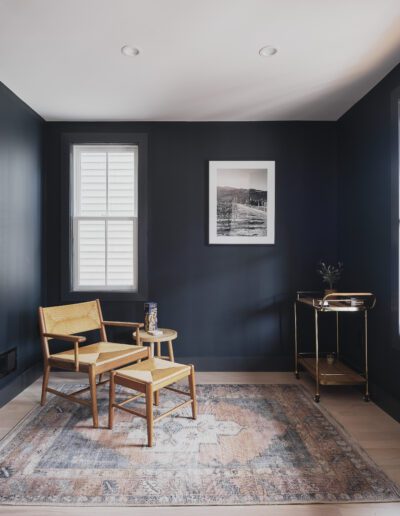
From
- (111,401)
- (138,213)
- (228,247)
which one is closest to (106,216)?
(138,213)

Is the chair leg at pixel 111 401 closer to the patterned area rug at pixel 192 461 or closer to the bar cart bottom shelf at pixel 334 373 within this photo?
the patterned area rug at pixel 192 461

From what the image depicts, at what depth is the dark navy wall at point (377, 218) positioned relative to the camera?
2717 mm

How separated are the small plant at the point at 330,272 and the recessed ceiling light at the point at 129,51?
2.47 m

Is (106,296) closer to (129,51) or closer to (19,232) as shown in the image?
(19,232)

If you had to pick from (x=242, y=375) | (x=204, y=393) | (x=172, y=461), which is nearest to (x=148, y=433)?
(x=172, y=461)

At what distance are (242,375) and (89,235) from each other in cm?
220

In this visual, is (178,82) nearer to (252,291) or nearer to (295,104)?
(295,104)

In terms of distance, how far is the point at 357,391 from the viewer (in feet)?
10.5

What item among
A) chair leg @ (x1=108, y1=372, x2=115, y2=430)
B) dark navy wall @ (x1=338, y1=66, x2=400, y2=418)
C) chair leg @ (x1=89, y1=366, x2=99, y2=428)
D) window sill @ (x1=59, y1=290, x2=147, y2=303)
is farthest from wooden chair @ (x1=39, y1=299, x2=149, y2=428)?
dark navy wall @ (x1=338, y1=66, x2=400, y2=418)

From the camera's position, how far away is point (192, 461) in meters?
2.11

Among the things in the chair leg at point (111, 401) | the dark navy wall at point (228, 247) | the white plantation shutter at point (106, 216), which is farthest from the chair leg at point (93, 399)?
the white plantation shutter at point (106, 216)

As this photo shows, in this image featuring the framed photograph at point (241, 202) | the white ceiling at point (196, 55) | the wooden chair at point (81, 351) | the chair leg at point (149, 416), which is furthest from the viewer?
the framed photograph at point (241, 202)

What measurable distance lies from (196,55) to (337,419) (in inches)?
114

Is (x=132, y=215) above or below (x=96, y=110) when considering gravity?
below
